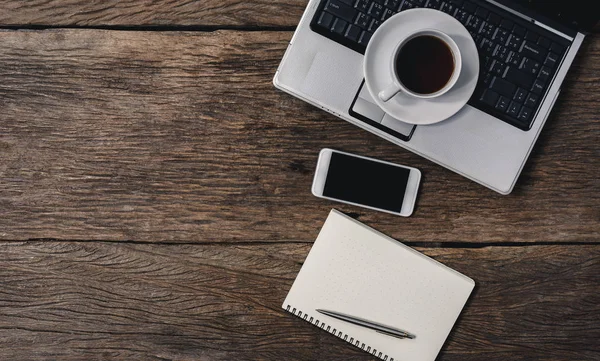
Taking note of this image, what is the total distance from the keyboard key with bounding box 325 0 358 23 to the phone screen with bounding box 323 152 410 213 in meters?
0.19

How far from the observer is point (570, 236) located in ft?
2.46

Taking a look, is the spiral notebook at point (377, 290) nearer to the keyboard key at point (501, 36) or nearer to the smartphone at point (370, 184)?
the smartphone at point (370, 184)

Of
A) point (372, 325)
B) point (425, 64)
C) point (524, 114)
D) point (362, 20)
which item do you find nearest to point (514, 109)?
point (524, 114)

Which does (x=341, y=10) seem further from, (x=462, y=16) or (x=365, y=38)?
(x=462, y=16)

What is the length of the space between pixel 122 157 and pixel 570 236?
0.67 m

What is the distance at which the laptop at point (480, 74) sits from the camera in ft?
2.22

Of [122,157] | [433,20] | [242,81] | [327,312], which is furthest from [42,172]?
[433,20]

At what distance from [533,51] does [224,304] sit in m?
0.57

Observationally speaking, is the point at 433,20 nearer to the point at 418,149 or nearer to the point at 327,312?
the point at 418,149

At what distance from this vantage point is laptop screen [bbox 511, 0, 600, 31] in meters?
0.64

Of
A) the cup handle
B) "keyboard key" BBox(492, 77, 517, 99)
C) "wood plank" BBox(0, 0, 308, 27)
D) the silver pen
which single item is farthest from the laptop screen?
the silver pen

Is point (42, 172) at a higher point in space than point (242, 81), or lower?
lower

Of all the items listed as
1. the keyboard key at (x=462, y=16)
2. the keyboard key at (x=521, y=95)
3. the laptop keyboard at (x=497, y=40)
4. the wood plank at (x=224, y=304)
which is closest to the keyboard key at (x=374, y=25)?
the laptop keyboard at (x=497, y=40)

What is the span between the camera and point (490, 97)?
2.24 ft
